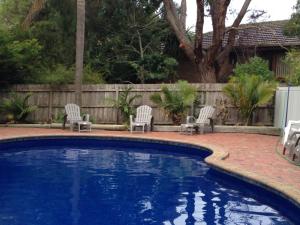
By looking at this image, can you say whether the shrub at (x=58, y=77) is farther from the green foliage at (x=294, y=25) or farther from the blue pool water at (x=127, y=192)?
the green foliage at (x=294, y=25)

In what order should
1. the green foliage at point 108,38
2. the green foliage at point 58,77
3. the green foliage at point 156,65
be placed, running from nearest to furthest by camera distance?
1. the green foliage at point 58,77
2. the green foliage at point 108,38
3. the green foliage at point 156,65

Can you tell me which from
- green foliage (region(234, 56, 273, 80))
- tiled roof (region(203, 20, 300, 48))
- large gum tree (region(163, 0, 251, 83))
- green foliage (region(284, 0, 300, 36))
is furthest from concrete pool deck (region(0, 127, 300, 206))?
tiled roof (region(203, 20, 300, 48))

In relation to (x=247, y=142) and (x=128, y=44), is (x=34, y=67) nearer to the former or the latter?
(x=128, y=44)

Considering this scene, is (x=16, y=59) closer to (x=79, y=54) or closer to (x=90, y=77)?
(x=79, y=54)

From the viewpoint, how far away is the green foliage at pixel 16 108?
16.1 metres

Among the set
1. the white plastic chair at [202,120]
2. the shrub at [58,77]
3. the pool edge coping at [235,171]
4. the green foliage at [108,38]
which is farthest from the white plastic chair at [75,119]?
the green foliage at [108,38]

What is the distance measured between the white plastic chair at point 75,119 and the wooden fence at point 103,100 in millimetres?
1550

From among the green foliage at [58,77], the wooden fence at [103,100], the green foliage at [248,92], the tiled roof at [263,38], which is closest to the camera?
the green foliage at [248,92]

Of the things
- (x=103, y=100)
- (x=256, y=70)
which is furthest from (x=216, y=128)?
(x=103, y=100)

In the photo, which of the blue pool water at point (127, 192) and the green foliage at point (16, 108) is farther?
the green foliage at point (16, 108)

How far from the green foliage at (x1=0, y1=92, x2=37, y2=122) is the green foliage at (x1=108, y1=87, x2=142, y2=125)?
343cm

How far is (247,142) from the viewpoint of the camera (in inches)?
471

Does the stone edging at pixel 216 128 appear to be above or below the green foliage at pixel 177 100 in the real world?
below

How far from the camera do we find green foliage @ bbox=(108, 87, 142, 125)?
15.5m
